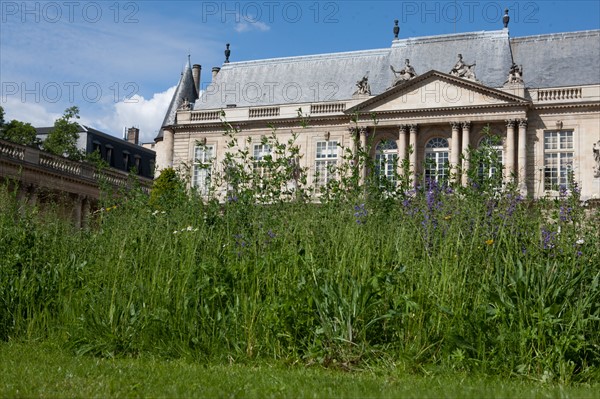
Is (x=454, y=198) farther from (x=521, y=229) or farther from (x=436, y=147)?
(x=436, y=147)

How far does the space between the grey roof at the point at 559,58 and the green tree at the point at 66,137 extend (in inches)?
1083

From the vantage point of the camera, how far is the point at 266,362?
6.77 metres

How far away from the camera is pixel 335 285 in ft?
23.0

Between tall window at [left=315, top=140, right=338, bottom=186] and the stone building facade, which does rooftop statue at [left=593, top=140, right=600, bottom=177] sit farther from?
tall window at [left=315, top=140, right=338, bottom=186]

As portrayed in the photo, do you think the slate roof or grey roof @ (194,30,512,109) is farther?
grey roof @ (194,30,512,109)

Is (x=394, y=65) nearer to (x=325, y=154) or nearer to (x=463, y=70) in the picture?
(x=463, y=70)

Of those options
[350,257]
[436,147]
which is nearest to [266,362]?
[350,257]

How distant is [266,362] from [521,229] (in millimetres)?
3146

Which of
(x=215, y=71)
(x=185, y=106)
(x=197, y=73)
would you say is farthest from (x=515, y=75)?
(x=197, y=73)

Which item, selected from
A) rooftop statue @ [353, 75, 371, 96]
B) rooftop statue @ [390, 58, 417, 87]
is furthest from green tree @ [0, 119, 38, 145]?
rooftop statue @ [390, 58, 417, 87]

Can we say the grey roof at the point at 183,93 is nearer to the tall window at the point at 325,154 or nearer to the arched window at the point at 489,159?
the tall window at the point at 325,154

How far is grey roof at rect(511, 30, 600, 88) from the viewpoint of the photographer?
1403 inches

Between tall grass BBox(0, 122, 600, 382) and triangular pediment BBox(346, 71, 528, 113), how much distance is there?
2633 cm

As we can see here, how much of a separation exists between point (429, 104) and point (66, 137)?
2398cm
